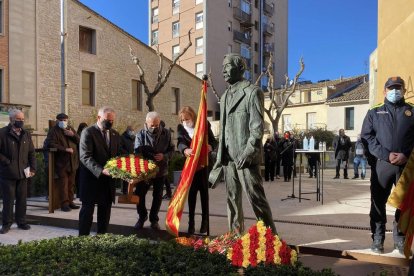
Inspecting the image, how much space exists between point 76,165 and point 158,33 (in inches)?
1737

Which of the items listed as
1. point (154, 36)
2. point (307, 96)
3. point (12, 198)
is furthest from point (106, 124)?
point (154, 36)

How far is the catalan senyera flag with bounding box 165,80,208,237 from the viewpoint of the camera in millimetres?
5840

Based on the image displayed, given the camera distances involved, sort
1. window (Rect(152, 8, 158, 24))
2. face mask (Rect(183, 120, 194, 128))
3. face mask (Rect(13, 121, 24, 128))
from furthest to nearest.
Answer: window (Rect(152, 8, 158, 24)) → face mask (Rect(13, 121, 24, 128)) → face mask (Rect(183, 120, 194, 128))

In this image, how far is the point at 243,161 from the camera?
468 centimetres

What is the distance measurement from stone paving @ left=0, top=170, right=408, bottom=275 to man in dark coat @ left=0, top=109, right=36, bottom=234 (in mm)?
276

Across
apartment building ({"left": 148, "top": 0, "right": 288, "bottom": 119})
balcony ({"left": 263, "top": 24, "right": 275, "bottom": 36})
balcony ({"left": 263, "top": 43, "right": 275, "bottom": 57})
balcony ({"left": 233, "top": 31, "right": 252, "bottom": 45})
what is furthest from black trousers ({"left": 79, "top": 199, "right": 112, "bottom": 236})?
balcony ({"left": 263, "top": 24, "right": 275, "bottom": 36})

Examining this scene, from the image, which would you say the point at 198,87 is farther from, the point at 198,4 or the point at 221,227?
the point at 221,227

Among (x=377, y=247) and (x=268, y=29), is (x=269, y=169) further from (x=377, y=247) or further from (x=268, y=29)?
(x=268, y=29)

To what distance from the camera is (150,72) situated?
30344 mm

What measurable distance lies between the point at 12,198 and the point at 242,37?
46721mm

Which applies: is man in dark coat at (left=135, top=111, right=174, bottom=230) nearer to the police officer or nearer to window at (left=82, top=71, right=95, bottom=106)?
the police officer

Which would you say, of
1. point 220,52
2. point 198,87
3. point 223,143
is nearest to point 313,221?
point 223,143

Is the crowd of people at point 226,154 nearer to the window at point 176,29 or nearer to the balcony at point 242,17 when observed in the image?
the window at point 176,29

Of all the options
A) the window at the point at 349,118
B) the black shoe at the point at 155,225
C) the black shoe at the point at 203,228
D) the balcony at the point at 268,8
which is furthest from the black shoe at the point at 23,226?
the balcony at the point at 268,8
